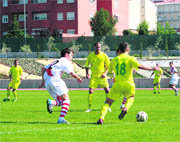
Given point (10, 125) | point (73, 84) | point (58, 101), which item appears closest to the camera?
point (10, 125)

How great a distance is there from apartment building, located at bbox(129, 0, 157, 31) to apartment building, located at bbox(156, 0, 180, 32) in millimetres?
27785

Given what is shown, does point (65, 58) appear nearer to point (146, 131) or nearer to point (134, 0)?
point (146, 131)

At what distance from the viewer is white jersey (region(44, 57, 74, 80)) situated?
38.0ft

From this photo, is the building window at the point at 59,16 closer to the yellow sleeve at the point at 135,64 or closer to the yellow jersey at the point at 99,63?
the yellow jersey at the point at 99,63

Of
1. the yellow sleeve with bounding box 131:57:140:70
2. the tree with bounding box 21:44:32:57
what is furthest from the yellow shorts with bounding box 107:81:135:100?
the tree with bounding box 21:44:32:57

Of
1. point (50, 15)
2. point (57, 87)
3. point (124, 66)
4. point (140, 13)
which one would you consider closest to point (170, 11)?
point (140, 13)

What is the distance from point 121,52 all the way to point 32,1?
2861 inches

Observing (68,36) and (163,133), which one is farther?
(68,36)

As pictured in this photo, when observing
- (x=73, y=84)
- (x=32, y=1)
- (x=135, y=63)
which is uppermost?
(x=32, y=1)

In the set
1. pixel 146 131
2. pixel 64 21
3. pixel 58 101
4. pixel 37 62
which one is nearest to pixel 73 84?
pixel 37 62

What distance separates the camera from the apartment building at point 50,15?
7944 cm

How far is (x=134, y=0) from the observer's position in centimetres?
11888

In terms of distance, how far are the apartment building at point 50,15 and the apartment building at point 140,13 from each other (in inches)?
1195

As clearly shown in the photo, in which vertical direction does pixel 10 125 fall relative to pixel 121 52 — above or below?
below
